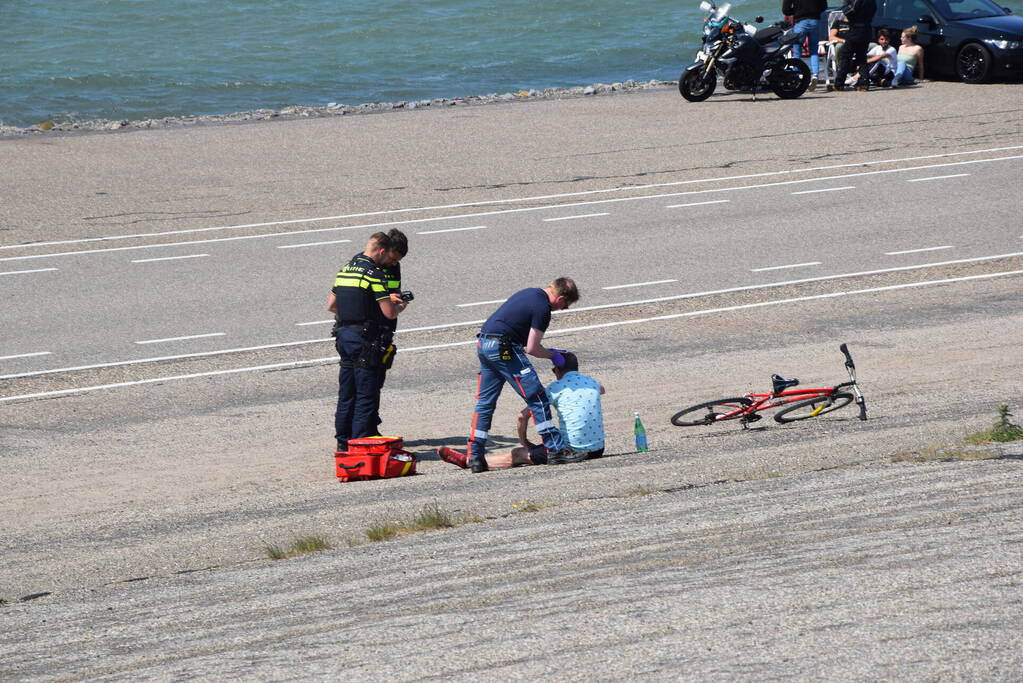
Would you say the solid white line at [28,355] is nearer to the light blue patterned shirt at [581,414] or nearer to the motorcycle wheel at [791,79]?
the light blue patterned shirt at [581,414]

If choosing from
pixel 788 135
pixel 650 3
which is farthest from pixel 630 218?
pixel 650 3

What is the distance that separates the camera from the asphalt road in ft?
20.5

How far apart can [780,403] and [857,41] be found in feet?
54.7

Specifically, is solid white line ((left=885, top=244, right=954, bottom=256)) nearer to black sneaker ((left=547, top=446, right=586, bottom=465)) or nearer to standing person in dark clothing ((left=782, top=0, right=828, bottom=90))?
black sneaker ((left=547, top=446, right=586, bottom=465))

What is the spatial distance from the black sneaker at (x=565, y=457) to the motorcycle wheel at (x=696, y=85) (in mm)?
16735

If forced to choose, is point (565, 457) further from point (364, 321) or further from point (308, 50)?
point (308, 50)

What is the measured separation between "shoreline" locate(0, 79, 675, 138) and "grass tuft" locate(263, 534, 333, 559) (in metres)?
19.2

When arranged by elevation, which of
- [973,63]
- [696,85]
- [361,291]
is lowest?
[361,291]

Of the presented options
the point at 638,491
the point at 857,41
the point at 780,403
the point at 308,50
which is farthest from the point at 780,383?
the point at 308,50

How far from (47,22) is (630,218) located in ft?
107

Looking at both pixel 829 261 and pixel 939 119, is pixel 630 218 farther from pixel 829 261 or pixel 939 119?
pixel 939 119

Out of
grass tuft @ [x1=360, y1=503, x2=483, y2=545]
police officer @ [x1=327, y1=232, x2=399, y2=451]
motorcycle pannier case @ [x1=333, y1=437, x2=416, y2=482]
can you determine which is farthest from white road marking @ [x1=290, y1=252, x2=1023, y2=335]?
grass tuft @ [x1=360, y1=503, x2=483, y2=545]

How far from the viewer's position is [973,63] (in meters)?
26.0

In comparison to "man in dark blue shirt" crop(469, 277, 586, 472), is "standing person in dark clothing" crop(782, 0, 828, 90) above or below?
above
